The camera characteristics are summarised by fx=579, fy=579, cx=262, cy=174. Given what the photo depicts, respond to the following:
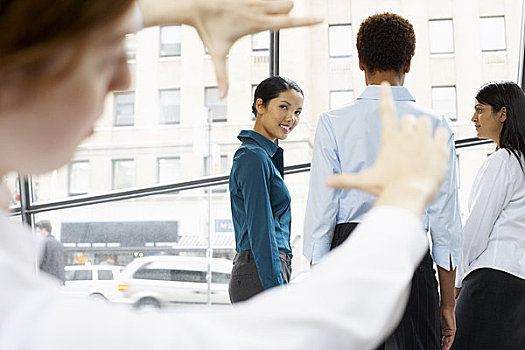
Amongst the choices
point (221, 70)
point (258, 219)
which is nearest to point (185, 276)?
point (258, 219)

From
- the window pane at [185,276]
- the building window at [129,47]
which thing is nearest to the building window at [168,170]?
the window pane at [185,276]

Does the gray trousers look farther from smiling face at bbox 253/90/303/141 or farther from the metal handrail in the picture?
the metal handrail

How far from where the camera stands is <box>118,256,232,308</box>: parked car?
657 centimetres

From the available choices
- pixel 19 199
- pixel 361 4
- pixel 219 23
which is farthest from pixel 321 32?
pixel 219 23

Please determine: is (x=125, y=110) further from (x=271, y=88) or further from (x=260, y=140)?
(x=260, y=140)

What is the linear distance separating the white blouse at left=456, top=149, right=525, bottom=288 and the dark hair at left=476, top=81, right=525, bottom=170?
16 cm

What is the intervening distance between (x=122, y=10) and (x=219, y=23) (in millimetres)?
287

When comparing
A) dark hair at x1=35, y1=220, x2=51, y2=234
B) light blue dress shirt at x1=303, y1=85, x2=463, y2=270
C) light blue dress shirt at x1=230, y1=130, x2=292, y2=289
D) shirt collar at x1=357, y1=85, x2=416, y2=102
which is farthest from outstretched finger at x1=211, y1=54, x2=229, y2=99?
dark hair at x1=35, y1=220, x2=51, y2=234

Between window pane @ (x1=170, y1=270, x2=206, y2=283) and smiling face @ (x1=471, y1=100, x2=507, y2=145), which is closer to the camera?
smiling face @ (x1=471, y1=100, x2=507, y2=145)

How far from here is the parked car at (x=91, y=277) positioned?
6602mm

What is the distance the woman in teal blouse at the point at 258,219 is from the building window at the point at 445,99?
10.8 ft

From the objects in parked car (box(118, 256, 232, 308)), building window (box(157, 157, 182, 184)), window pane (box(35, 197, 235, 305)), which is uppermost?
building window (box(157, 157, 182, 184))

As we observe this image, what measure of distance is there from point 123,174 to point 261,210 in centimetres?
473

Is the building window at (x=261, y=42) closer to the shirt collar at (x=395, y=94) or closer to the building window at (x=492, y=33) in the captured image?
the building window at (x=492, y=33)
